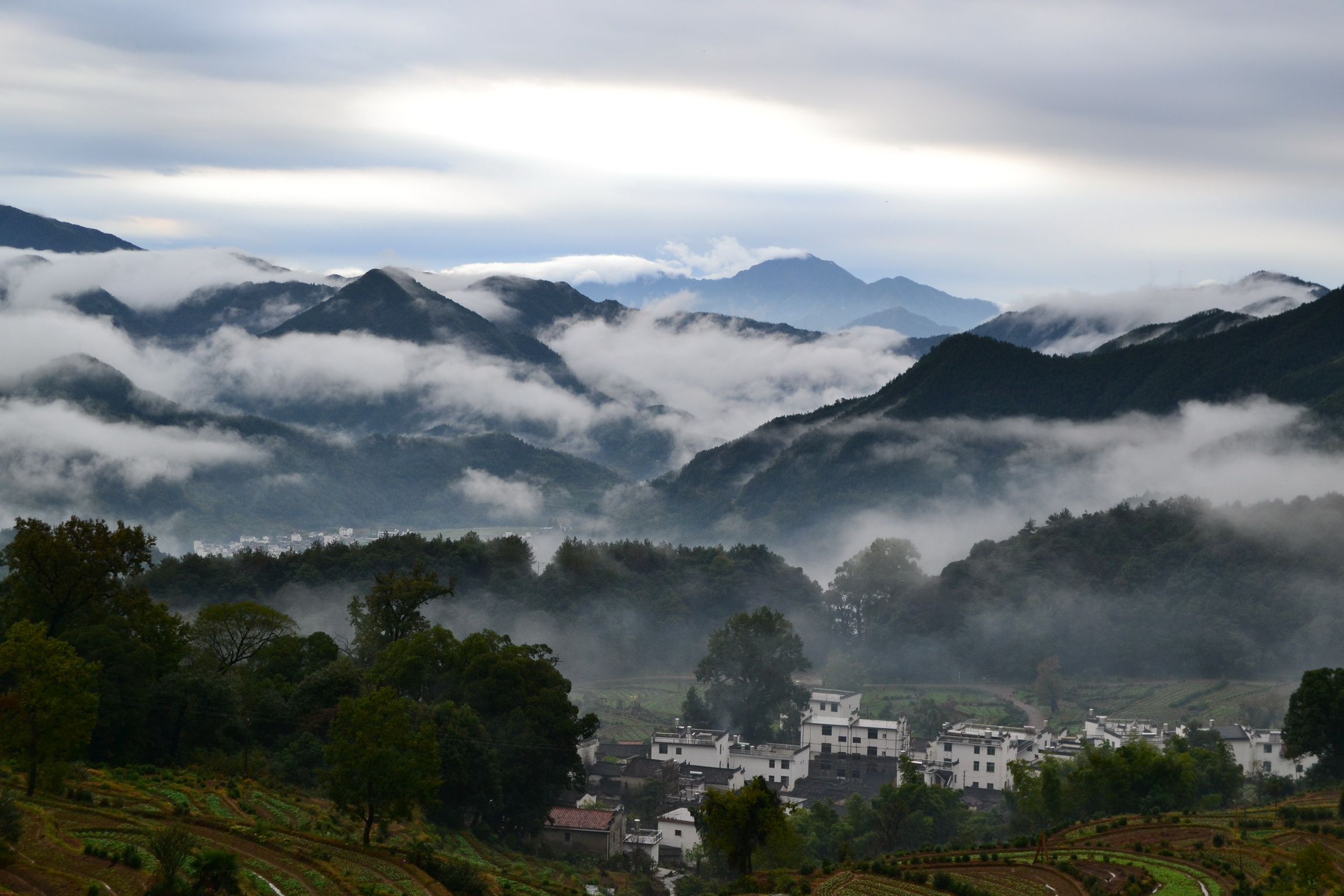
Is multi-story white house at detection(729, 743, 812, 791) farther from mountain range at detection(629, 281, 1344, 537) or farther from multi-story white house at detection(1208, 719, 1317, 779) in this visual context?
mountain range at detection(629, 281, 1344, 537)

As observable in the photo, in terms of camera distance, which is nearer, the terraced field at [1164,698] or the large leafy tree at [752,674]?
the large leafy tree at [752,674]

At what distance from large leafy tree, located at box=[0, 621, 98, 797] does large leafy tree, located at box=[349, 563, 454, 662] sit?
24.4 meters

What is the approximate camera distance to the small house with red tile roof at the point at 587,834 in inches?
1678

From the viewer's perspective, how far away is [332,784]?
25.7 meters

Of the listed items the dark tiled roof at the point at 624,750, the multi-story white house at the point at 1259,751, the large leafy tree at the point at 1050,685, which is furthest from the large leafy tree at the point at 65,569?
the large leafy tree at the point at 1050,685

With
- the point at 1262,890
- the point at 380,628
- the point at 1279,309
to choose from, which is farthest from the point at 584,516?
the point at 1262,890

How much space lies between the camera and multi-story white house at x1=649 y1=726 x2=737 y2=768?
188 ft

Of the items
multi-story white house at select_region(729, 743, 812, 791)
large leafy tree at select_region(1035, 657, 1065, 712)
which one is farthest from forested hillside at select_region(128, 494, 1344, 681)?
multi-story white house at select_region(729, 743, 812, 791)

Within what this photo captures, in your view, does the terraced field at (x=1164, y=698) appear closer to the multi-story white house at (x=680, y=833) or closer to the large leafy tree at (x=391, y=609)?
the multi-story white house at (x=680, y=833)

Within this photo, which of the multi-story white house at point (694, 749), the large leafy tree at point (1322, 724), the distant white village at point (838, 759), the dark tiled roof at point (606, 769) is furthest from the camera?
the multi-story white house at point (694, 749)

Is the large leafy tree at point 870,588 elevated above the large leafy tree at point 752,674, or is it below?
above

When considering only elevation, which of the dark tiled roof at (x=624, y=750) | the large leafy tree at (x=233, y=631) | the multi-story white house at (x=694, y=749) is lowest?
the dark tiled roof at (x=624, y=750)

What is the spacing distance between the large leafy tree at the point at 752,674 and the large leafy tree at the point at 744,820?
34.0 metres

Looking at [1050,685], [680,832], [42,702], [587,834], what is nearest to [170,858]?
[42,702]
